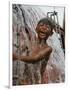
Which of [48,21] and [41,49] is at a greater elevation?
[48,21]

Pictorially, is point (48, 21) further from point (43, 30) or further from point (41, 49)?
A: point (41, 49)

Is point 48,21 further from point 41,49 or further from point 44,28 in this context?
point 41,49

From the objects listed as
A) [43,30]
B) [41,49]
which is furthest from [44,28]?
[41,49]

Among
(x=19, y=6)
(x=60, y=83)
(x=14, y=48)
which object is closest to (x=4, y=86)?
(x=14, y=48)

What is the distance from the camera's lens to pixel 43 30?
1.75m

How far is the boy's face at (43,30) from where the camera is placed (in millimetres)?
1736

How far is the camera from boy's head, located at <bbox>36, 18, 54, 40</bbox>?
1736mm

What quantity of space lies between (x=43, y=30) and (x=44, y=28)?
0.02 meters

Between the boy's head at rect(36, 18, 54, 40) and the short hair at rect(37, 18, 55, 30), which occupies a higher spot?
the short hair at rect(37, 18, 55, 30)

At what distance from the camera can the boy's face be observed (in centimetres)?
174

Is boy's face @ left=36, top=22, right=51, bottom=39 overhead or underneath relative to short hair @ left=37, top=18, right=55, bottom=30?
underneath

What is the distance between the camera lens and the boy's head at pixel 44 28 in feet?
5.70

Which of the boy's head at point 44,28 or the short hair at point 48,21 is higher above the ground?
the short hair at point 48,21

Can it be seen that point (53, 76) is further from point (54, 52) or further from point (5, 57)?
point (5, 57)
